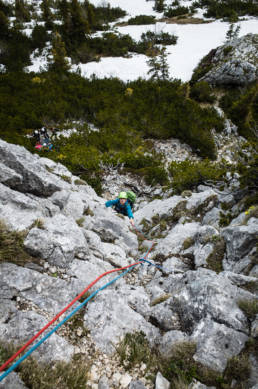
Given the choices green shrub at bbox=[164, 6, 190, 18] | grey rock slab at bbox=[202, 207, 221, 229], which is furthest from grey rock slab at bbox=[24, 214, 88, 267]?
green shrub at bbox=[164, 6, 190, 18]

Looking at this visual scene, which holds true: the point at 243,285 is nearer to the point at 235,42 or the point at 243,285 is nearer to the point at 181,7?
the point at 235,42

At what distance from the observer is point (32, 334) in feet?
7.68

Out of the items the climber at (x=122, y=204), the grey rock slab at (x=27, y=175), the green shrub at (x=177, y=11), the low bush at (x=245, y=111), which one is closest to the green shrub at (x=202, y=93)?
the low bush at (x=245, y=111)

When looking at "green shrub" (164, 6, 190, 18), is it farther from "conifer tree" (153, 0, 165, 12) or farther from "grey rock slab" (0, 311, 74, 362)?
"grey rock slab" (0, 311, 74, 362)

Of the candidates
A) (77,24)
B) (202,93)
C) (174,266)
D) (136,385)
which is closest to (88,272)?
(136,385)

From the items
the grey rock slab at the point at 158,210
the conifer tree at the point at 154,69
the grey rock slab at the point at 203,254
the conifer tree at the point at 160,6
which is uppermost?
the conifer tree at the point at 160,6

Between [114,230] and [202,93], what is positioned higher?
[202,93]

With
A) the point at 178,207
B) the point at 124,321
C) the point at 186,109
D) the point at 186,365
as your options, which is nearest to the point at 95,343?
the point at 124,321

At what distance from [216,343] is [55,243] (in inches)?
109

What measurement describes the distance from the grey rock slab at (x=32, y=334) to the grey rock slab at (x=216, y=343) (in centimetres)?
157

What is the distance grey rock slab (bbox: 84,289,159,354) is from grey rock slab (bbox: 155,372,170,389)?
44 cm

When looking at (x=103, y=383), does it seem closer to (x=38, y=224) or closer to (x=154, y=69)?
(x=38, y=224)

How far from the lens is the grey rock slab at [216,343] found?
2.29 metres

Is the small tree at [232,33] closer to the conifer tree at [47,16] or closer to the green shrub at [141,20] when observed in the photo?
the green shrub at [141,20]
